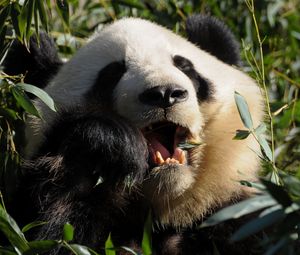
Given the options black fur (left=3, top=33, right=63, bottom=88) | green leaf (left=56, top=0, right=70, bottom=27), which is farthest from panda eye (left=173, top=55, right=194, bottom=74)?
black fur (left=3, top=33, right=63, bottom=88)

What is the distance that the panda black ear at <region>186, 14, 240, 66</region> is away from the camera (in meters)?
4.07

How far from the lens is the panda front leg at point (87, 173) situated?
115 inches

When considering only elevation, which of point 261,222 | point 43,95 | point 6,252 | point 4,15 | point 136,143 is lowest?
point 6,252

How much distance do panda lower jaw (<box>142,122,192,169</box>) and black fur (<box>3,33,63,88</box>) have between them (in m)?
0.88

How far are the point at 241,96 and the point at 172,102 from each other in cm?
28

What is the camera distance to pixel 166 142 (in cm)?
323

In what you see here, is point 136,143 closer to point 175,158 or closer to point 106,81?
point 175,158

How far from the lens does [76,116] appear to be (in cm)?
306

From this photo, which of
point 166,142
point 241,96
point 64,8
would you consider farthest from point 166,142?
point 64,8

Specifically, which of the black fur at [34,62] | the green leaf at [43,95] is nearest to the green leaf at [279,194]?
the green leaf at [43,95]

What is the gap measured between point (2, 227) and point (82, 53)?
1.25m

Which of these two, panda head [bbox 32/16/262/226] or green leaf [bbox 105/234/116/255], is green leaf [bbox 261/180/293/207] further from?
panda head [bbox 32/16/262/226]

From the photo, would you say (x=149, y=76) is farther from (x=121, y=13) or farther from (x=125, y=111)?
(x=121, y=13)

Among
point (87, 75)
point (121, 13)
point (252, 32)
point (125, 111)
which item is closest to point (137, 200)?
point (125, 111)
